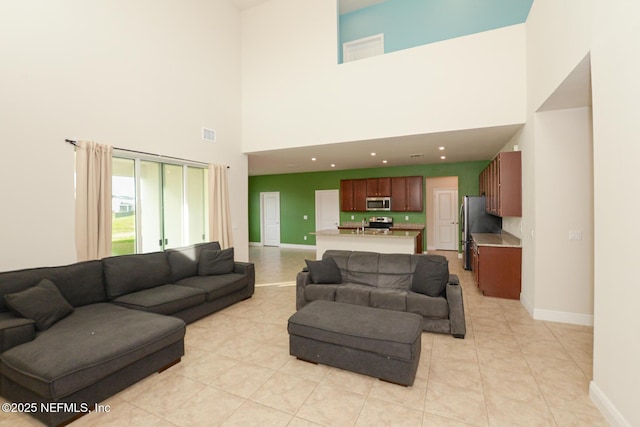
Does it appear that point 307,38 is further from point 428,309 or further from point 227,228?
point 428,309

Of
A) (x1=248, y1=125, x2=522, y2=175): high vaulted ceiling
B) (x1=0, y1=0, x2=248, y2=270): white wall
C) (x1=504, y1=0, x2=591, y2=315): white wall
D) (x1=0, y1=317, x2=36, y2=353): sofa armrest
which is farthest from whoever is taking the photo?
(x1=248, y1=125, x2=522, y2=175): high vaulted ceiling

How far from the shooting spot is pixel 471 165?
8031 millimetres

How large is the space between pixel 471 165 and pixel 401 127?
13.9 ft

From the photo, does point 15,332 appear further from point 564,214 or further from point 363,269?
point 564,214

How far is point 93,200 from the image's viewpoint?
3615 millimetres

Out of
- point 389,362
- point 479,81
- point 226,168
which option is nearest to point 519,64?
point 479,81

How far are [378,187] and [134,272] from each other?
6862 mm

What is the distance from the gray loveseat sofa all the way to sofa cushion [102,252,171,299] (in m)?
1.92

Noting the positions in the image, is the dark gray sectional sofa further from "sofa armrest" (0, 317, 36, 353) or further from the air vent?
the air vent

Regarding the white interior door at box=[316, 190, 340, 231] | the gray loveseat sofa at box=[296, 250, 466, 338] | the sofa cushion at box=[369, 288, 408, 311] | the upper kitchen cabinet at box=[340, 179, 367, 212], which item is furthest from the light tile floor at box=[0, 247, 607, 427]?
the white interior door at box=[316, 190, 340, 231]

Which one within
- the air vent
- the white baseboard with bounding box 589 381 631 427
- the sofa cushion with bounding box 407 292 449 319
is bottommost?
the white baseboard with bounding box 589 381 631 427

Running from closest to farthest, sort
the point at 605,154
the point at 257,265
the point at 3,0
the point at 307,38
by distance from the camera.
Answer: the point at 605,154, the point at 3,0, the point at 307,38, the point at 257,265

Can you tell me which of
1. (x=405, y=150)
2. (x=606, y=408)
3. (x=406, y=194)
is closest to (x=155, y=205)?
(x=405, y=150)

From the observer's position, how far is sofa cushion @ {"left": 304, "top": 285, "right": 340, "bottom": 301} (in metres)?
3.74
